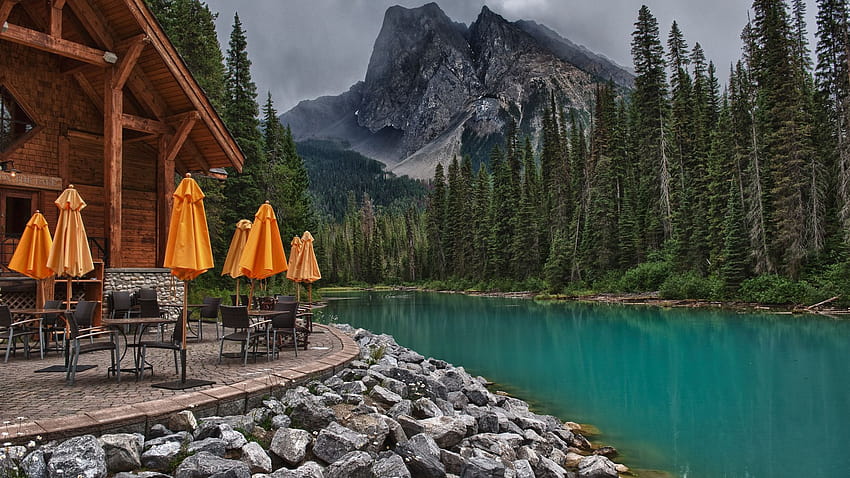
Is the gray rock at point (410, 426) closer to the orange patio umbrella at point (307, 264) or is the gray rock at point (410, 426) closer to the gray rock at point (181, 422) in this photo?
the gray rock at point (181, 422)

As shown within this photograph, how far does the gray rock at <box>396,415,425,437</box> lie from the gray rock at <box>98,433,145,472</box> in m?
2.59

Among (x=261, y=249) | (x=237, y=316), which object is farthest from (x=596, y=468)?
(x=261, y=249)

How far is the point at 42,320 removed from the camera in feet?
27.3

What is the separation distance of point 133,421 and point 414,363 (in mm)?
7047

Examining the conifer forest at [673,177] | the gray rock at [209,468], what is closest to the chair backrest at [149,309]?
the gray rock at [209,468]

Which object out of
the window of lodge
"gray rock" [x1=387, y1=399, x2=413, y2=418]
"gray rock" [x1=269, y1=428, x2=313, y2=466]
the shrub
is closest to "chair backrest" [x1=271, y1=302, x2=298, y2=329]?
"gray rock" [x1=387, y1=399, x2=413, y2=418]

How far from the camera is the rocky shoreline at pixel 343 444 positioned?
414 centimetres

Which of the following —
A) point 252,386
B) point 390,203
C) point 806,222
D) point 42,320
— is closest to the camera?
point 252,386

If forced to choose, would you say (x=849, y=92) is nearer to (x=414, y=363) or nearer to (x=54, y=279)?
(x=414, y=363)

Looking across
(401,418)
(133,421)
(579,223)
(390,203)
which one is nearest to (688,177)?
(579,223)

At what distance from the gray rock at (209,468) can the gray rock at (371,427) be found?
1.28 m

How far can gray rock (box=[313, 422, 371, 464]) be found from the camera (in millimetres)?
4926

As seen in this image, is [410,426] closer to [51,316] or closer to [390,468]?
[390,468]

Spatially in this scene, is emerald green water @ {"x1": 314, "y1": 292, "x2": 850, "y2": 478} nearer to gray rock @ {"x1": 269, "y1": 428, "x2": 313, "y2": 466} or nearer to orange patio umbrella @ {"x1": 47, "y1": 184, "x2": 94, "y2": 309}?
gray rock @ {"x1": 269, "y1": 428, "x2": 313, "y2": 466}
